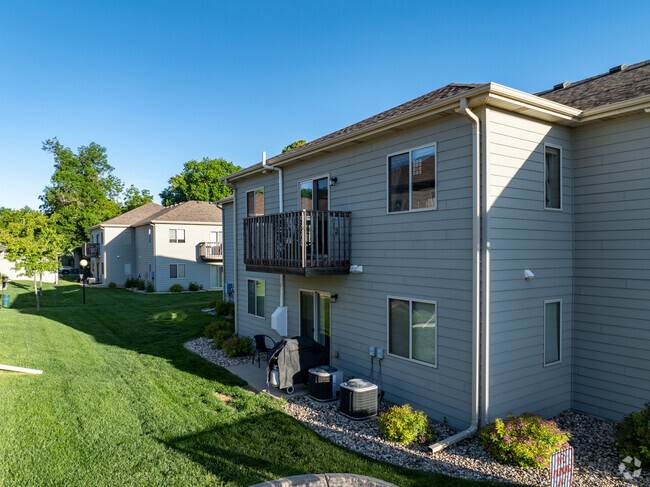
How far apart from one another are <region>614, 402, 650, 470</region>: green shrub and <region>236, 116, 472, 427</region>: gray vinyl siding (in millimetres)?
2083

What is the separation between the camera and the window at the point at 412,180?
7289 millimetres

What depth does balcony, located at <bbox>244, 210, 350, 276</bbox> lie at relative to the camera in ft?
28.5

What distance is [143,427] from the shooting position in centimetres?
669

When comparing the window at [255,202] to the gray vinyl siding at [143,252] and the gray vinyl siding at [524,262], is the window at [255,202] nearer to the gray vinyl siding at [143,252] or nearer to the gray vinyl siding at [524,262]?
the gray vinyl siding at [524,262]

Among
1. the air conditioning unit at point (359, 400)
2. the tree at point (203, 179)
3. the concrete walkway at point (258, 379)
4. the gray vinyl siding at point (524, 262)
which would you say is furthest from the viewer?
the tree at point (203, 179)

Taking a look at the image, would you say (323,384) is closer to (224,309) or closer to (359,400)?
(359,400)

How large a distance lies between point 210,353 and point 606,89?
1189cm

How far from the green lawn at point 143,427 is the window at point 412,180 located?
4444mm

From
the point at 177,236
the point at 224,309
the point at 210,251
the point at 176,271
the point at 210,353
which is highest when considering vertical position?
the point at 177,236

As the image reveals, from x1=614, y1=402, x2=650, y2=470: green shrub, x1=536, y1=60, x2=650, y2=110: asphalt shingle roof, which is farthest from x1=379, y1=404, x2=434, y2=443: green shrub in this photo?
x1=536, y1=60, x2=650, y2=110: asphalt shingle roof

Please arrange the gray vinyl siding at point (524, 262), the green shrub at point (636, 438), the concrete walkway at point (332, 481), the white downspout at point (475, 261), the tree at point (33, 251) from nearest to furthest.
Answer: the concrete walkway at point (332, 481)
the green shrub at point (636, 438)
the white downspout at point (475, 261)
the gray vinyl siding at point (524, 262)
the tree at point (33, 251)

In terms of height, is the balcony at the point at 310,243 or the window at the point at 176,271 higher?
the balcony at the point at 310,243

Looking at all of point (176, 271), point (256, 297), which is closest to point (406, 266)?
point (256, 297)

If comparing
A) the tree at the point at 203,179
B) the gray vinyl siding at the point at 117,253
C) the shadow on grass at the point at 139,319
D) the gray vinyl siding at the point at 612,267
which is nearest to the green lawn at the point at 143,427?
the shadow on grass at the point at 139,319
